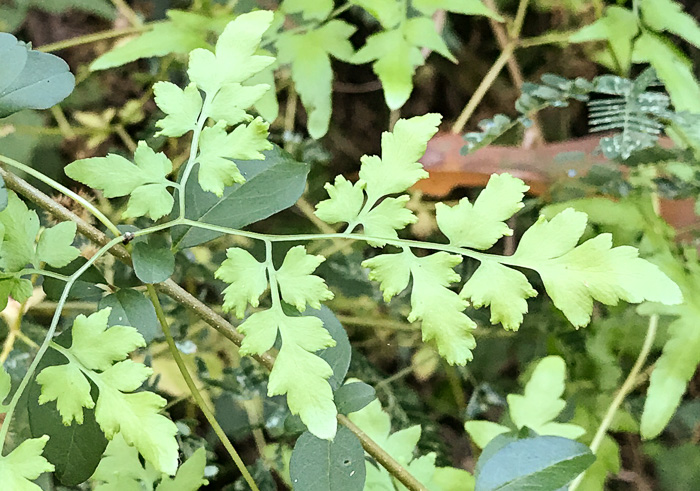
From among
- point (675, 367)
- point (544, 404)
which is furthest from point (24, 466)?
point (675, 367)

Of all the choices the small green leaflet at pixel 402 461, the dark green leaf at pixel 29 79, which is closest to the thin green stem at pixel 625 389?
the small green leaflet at pixel 402 461

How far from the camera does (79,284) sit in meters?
0.59

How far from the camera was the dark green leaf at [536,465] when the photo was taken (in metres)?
0.57

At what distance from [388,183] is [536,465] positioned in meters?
0.33

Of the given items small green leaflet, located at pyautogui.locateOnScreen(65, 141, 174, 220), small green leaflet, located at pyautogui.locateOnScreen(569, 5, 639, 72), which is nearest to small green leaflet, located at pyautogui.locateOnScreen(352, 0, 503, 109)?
small green leaflet, located at pyautogui.locateOnScreen(569, 5, 639, 72)

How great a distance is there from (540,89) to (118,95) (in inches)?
38.4

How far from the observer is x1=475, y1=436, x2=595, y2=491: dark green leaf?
57cm

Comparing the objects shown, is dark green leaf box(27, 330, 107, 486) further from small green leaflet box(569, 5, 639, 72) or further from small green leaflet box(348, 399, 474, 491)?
small green leaflet box(569, 5, 639, 72)

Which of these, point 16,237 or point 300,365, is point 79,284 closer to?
point 16,237

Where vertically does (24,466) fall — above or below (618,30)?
below

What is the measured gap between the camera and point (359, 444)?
0.57 metres

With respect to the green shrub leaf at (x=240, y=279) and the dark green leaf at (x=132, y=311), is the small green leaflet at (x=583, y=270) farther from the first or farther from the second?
the dark green leaf at (x=132, y=311)

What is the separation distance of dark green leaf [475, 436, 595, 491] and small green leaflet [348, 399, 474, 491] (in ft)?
0.35

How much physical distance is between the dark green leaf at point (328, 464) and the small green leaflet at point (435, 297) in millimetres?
165
